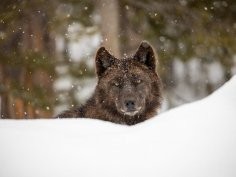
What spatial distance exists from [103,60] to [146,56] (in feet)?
2.21

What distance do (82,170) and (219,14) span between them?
8919 millimetres

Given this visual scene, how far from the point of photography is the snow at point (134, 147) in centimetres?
292

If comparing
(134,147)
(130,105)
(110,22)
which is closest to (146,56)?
(130,105)

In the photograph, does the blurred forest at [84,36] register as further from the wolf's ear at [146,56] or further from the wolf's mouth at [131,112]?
the wolf's mouth at [131,112]

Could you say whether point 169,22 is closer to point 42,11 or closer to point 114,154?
point 42,11

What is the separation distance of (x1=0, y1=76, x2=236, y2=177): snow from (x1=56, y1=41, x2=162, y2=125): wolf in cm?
334

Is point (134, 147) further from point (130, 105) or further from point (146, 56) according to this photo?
point (146, 56)

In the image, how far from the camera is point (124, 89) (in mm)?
6848

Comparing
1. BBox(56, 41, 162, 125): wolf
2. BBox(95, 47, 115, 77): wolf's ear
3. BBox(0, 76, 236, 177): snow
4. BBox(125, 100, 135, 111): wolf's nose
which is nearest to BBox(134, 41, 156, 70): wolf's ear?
BBox(56, 41, 162, 125): wolf

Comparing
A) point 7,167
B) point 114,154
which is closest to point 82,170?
point 114,154

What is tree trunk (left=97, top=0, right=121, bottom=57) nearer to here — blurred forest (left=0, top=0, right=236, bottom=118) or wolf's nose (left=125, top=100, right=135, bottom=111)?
blurred forest (left=0, top=0, right=236, bottom=118)

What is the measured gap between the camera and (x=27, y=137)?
10.4 ft

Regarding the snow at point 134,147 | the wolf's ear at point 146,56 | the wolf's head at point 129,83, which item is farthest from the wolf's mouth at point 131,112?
the snow at point 134,147

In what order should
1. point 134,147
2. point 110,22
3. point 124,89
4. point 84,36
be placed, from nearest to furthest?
point 134,147 → point 124,89 → point 110,22 → point 84,36
